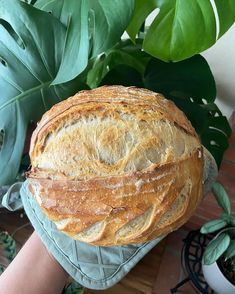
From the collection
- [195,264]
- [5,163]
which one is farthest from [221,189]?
[5,163]

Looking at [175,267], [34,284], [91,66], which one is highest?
[91,66]

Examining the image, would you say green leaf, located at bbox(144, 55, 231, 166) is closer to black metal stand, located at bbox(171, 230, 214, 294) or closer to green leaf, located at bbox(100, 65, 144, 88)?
green leaf, located at bbox(100, 65, 144, 88)

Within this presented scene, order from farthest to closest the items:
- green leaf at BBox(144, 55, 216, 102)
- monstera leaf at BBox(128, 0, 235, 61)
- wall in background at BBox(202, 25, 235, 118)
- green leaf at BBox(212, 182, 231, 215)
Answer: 1. wall in background at BBox(202, 25, 235, 118)
2. green leaf at BBox(144, 55, 216, 102)
3. green leaf at BBox(212, 182, 231, 215)
4. monstera leaf at BBox(128, 0, 235, 61)

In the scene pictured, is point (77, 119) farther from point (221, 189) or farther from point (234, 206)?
point (234, 206)

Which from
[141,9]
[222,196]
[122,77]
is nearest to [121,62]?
[122,77]

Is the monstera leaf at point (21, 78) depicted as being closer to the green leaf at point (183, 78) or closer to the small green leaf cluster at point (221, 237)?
the green leaf at point (183, 78)

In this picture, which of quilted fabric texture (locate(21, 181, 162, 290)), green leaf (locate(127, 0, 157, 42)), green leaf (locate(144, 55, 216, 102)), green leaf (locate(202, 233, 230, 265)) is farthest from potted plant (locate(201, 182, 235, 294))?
green leaf (locate(127, 0, 157, 42))

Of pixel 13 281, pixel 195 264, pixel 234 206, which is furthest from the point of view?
pixel 234 206
